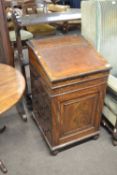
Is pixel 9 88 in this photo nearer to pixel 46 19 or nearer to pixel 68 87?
pixel 68 87

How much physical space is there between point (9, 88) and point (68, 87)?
1.26 ft

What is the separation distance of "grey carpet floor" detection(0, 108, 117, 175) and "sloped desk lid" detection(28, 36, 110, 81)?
2.44 ft

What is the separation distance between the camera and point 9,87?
3.99 ft

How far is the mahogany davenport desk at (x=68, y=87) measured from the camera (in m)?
1.27

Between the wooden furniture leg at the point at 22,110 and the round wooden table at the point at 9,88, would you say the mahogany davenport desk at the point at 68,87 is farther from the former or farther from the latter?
the wooden furniture leg at the point at 22,110

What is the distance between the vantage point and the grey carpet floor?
1.50m

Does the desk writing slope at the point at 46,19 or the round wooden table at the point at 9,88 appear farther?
the desk writing slope at the point at 46,19

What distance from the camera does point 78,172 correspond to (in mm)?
1480

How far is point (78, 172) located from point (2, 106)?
844 mm

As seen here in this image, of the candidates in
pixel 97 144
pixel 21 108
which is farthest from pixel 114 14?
pixel 21 108

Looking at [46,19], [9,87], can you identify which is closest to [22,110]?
[9,87]

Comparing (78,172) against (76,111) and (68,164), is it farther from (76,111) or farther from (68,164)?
(76,111)

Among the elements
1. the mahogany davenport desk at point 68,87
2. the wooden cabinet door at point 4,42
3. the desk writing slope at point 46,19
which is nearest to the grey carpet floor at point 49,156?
the mahogany davenport desk at point 68,87

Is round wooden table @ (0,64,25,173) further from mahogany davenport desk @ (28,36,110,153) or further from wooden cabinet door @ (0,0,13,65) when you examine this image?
wooden cabinet door @ (0,0,13,65)
